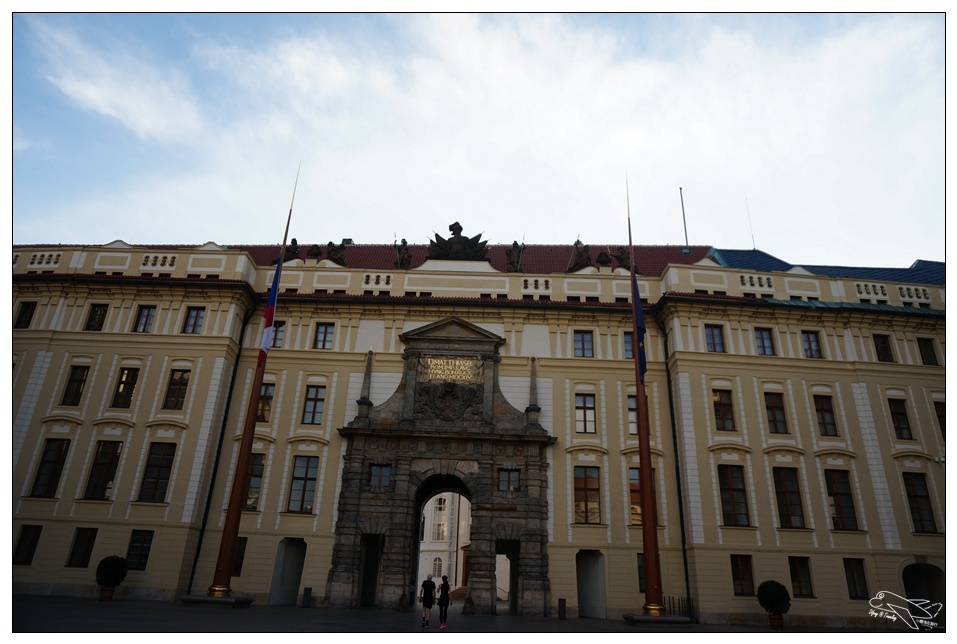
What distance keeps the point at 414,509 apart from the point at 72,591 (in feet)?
45.3

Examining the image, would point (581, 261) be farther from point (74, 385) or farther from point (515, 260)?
point (74, 385)

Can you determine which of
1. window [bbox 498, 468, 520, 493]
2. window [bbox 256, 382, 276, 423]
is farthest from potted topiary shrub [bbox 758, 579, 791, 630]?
window [bbox 256, 382, 276, 423]

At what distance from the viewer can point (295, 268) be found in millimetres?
31609

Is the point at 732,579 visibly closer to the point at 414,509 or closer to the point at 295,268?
the point at 414,509

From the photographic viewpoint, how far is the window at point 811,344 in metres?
28.9

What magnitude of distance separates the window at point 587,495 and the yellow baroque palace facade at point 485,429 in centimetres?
9

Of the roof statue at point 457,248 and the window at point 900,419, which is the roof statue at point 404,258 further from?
the window at point 900,419

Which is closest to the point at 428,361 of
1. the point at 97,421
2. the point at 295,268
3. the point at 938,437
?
the point at 295,268

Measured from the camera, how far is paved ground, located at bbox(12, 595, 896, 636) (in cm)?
1502

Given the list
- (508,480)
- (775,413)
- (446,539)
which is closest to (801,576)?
(775,413)

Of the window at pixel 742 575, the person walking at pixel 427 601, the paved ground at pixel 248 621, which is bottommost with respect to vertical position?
the paved ground at pixel 248 621

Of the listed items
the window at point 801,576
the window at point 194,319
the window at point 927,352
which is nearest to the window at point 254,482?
the window at point 194,319

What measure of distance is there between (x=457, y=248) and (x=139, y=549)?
65.5 feet

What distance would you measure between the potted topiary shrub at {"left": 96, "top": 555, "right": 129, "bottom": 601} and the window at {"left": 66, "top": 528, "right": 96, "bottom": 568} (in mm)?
2156
